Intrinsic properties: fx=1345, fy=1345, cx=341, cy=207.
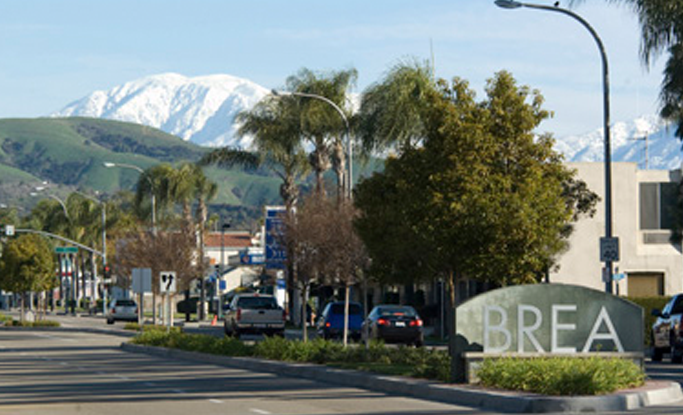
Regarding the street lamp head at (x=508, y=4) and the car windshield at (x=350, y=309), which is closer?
the street lamp head at (x=508, y=4)

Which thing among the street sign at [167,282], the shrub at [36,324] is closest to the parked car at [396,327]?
the street sign at [167,282]

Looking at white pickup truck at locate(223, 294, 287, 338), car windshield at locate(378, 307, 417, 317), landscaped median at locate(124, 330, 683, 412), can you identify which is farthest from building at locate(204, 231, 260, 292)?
landscaped median at locate(124, 330, 683, 412)

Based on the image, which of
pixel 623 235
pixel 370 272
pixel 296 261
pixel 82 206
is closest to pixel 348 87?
pixel 623 235

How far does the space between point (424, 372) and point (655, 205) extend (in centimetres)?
4021

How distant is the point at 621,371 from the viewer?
71.2 ft

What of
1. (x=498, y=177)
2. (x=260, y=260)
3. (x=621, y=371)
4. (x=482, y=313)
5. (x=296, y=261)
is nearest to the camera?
(x=621, y=371)

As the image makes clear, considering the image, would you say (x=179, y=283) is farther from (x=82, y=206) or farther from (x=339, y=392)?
(x=339, y=392)

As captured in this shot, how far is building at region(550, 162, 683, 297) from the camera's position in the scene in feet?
202

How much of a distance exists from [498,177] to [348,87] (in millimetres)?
34824

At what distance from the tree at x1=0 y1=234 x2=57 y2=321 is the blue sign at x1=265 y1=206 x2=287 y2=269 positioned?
3127 cm

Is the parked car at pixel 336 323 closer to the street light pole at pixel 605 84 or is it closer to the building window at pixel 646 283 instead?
the building window at pixel 646 283

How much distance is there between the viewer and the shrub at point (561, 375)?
805 inches

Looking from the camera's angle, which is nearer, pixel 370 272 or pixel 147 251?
pixel 370 272

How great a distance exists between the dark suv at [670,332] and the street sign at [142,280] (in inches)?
891
